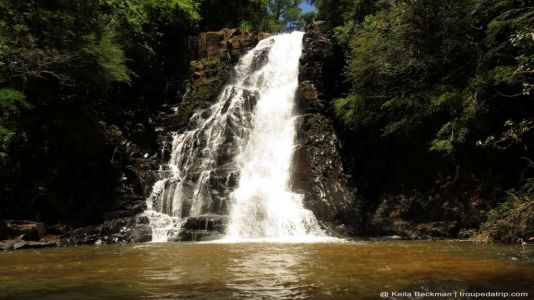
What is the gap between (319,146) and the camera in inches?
688

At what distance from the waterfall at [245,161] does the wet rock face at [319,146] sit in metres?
0.47

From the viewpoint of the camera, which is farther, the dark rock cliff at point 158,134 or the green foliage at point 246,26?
the green foliage at point 246,26

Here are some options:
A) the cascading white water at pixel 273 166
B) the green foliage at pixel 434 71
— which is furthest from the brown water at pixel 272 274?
the green foliage at pixel 434 71

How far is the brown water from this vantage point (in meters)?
5.17

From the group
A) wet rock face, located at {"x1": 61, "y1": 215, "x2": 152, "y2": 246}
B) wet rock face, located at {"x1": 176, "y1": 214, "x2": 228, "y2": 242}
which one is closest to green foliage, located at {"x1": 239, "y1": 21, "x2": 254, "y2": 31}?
wet rock face, located at {"x1": 61, "y1": 215, "x2": 152, "y2": 246}

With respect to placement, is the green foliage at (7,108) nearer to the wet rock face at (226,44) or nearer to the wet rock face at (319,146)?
the wet rock face at (319,146)

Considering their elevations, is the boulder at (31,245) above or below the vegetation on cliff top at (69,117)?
below

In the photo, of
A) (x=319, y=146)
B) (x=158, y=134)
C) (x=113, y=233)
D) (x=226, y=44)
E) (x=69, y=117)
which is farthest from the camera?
(x=226, y=44)

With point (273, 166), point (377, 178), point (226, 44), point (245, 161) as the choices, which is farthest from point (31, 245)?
point (226, 44)

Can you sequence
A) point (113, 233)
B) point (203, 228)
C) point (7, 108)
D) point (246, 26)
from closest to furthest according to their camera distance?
point (7, 108) < point (203, 228) < point (113, 233) < point (246, 26)

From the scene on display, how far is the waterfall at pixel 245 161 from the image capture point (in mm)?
14641

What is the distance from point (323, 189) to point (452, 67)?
19.0ft

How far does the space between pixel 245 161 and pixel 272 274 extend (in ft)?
38.1

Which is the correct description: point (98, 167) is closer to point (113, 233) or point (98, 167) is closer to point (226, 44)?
point (113, 233)
